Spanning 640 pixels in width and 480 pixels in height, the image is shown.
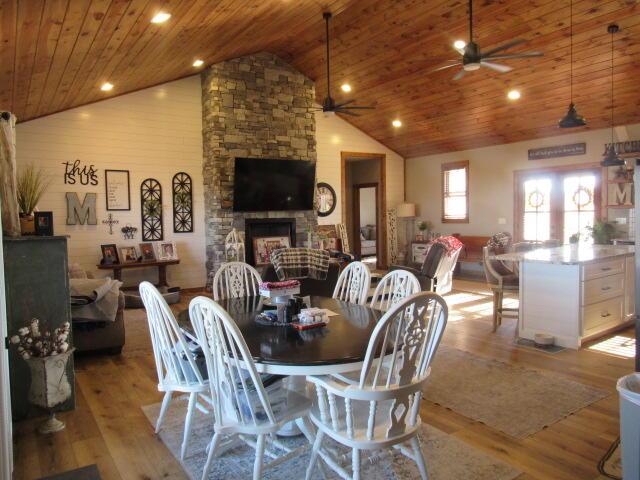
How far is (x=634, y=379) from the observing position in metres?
1.99

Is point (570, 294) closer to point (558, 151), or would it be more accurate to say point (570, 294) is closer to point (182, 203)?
point (558, 151)

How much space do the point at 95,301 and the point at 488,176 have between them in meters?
7.46

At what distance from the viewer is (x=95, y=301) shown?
4301mm

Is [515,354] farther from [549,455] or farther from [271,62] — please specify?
[271,62]

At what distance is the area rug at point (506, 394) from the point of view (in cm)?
304

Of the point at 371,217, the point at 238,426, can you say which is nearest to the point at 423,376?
the point at 238,426

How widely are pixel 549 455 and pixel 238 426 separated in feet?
5.60

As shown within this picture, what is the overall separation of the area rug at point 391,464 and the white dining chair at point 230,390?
279 mm

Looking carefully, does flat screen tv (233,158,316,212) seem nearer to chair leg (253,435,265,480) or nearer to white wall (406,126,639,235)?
Answer: white wall (406,126,639,235)

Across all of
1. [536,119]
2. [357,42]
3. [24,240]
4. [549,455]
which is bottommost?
[549,455]

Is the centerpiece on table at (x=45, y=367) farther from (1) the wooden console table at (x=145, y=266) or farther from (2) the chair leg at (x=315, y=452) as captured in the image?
(1) the wooden console table at (x=145, y=266)

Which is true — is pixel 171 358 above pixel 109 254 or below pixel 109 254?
below

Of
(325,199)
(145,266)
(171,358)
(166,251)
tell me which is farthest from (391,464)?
(325,199)

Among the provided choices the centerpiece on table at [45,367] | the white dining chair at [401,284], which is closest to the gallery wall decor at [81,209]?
the centerpiece on table at [45,367]
